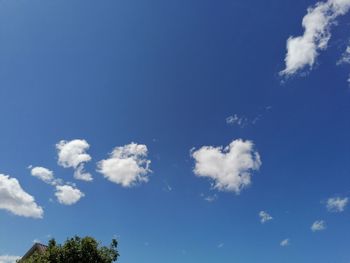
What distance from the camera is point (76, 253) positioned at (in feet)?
132

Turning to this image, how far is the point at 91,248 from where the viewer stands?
41.0m

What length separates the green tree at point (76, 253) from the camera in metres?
39.7

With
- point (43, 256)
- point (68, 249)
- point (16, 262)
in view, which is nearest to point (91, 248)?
point (68, 249)

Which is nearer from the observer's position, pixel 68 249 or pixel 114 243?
pixel 68 249

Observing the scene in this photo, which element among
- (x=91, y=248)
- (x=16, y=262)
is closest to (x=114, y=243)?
(x=91, y=248)

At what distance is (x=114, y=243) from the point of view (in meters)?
43.2

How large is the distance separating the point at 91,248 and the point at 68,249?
103 inches

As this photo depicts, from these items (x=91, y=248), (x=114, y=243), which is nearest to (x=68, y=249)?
(x=91, y=248)

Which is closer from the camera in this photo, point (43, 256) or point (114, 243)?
point (43, 256)

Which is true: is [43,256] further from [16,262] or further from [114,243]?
[114,243]

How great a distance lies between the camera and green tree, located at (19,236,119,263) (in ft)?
130

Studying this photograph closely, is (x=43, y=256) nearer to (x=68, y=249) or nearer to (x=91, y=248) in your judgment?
(x=68, y=249)

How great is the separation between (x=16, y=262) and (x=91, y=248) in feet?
32.9

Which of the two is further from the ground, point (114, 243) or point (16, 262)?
point (114, 243)
